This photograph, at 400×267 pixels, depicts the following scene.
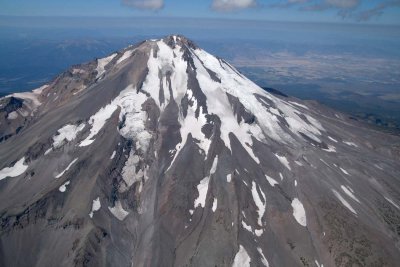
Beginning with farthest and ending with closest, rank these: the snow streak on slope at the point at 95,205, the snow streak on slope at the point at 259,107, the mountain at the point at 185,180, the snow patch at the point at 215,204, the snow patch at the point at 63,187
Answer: the snow streak on slope at the point at 259,107 < the snow patch at the point at 63,187 < the snow patch at the point at 215,204 < the snow streak on slope at the point at 95,205 < the mountain at the point at 185,180

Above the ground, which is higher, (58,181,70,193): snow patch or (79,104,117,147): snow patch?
(79,104,117,147): snow patch

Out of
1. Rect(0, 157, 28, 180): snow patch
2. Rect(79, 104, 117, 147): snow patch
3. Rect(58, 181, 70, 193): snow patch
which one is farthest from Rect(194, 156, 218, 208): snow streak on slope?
Rect(0, 157, 28, 180): snow patch

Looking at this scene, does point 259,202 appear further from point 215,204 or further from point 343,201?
point 343,201

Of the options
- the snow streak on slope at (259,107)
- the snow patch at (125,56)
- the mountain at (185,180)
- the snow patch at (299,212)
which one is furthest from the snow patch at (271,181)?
the snow patch at (125,56)

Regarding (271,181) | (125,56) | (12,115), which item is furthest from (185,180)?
(12,115)

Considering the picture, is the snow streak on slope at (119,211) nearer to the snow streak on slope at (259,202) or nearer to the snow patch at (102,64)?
the snow streak on slope at (259,202)

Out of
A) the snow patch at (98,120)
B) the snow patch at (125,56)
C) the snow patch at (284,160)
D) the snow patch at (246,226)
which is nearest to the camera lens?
the snow patch at (246,226)

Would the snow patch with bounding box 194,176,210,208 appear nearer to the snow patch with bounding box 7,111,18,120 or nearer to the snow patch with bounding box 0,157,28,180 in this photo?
the snow patch with bounding box 0,157,28,180
